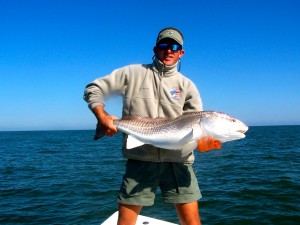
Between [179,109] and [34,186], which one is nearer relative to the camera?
[179,109]

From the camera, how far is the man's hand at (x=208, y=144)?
4.50 meters

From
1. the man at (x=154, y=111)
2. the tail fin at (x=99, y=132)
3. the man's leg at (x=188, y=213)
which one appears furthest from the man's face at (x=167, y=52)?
the man's leg at (x=188, y=213)

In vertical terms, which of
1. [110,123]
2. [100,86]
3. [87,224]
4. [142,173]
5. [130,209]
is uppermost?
[100,86]

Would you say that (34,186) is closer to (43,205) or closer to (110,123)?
(43,205)

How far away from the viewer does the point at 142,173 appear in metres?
4.82

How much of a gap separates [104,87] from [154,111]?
2.66ft

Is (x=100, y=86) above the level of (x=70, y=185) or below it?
above

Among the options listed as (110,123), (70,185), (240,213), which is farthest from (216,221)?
(70,185)

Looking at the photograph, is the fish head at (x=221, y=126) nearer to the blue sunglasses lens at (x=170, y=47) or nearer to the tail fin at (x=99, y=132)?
the blue sunglasses lens at (x=170, y=47)

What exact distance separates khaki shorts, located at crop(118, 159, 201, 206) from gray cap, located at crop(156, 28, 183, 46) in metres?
1.82

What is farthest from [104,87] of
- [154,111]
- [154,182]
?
[154,182]

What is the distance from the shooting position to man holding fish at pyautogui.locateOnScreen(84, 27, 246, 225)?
4.76m

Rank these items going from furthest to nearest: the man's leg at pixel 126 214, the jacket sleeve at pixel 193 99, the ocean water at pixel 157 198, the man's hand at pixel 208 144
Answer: the ocean water at pixel 157 198 → the jacket sleeve at pixel 193 99 → the man's leg at pixel 126 214 → the man's hand at pixel 208 144

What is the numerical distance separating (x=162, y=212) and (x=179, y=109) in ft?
25.1
